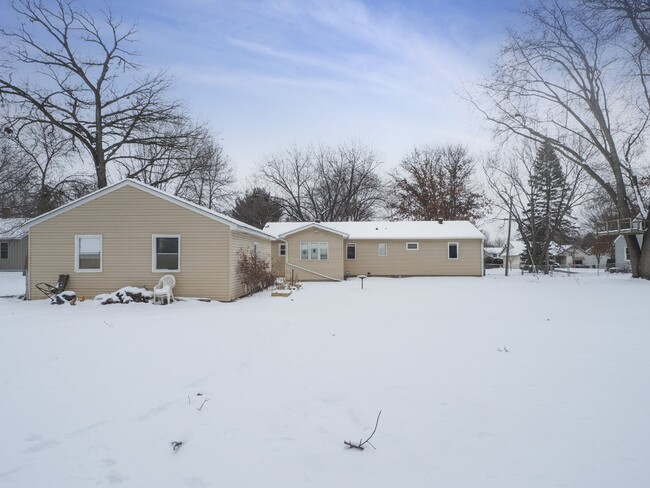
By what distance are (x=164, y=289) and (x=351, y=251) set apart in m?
16.1

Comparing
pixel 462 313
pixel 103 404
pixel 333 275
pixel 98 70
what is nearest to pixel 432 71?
pixel 462 313

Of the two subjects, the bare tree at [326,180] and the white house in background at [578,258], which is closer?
the bare tree at [326,180]

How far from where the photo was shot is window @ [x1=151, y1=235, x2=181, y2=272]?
1261cm

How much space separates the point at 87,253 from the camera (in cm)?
1277

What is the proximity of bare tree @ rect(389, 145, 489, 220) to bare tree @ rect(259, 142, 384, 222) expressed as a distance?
10.6 ft

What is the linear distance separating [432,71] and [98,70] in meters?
18.6

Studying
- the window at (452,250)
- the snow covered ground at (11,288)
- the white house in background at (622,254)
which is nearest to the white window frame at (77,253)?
the snow covered ground at (11,288)

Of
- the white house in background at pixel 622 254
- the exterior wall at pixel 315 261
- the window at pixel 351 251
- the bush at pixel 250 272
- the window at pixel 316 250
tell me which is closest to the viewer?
the bush at pixel 250 272

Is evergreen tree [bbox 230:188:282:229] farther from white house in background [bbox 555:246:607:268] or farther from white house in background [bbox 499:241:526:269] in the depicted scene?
white house in background [bbox 555:246:607:268]

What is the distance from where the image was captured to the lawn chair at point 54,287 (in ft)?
40.4

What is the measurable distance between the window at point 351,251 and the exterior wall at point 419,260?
0.71 feet

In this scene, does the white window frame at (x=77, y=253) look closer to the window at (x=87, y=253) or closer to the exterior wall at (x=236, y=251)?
the window at (x=87, y=253)

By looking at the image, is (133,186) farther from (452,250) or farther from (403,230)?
(452,250)

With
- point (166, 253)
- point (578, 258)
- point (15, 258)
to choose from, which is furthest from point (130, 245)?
point (578, 258)
